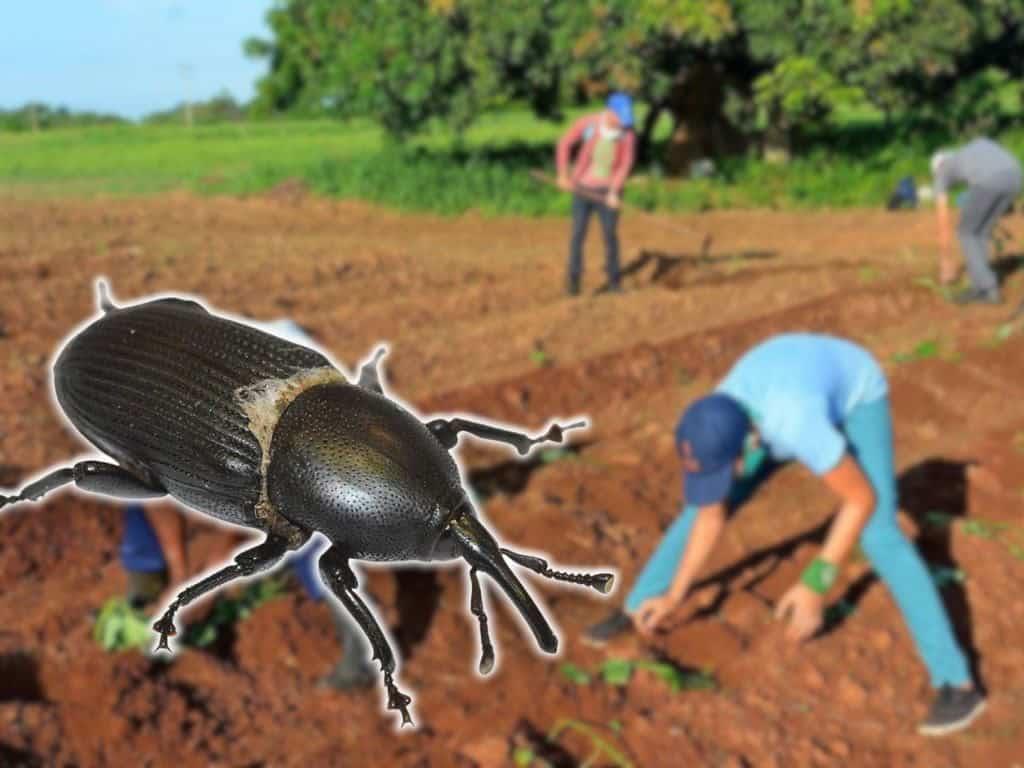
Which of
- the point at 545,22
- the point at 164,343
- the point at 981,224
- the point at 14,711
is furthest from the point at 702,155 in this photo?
the point at 164,343

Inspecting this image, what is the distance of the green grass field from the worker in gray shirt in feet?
32.8

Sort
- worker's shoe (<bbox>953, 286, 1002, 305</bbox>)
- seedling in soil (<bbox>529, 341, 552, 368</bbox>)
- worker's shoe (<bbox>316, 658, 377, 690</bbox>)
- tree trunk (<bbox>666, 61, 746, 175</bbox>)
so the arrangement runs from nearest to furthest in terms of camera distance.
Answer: worker's shoe (<bbox>316, 658, 377, 690</bbox>) < seedling in soil (<bbox>529, 341, 552, 368</bbox>) < worker's shoe (<bbox>953, 286, 1002, 305</bbox>) < tree trunk (<bbox>666, 61, 746, 175</bbox>)

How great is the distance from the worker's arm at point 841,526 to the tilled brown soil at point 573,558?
0.73 metres

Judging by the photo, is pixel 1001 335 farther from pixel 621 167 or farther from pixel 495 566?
pixel 495 566

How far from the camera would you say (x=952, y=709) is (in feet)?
21.9

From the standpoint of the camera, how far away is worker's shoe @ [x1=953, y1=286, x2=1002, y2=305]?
1510cm

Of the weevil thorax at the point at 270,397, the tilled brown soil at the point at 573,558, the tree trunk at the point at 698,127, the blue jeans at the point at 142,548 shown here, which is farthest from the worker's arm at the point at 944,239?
the weevil thorax at the point at 270,397

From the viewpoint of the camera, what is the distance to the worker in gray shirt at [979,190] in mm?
13945

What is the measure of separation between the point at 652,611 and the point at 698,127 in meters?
25.0

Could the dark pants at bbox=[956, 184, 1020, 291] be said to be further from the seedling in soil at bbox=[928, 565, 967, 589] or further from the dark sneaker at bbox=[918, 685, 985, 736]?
the dark sneaker at bbox=[918, 685, 985, 736]

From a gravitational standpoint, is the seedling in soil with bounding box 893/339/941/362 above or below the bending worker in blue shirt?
below

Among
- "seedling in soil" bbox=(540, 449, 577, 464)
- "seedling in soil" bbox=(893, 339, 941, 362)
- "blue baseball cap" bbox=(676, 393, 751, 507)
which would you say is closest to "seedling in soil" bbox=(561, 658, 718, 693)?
"blue baseball cap" bbox=(676, 393, 751, 507)

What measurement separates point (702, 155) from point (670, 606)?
2498 centimetres

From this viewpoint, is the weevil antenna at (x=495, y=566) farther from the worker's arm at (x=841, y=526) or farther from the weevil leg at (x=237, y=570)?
the worker's arm at (x=841, y=526)
